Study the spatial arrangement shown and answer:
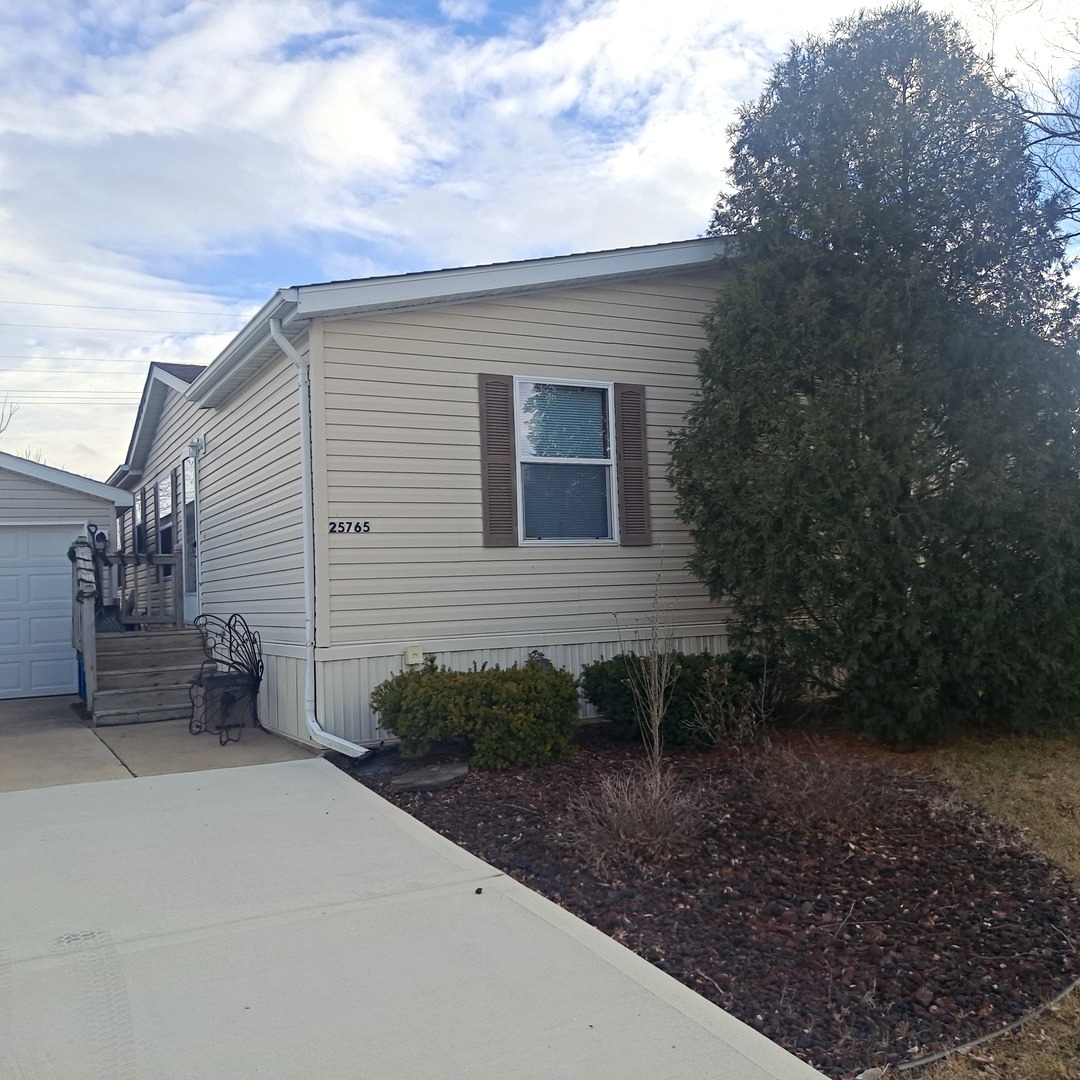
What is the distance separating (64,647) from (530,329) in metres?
7.74

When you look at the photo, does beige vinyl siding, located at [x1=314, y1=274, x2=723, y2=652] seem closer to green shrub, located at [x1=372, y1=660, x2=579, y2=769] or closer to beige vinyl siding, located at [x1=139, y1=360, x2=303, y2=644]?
beige vinyl siding, located at [x1=139, y1=360, x2=303, y2=644]

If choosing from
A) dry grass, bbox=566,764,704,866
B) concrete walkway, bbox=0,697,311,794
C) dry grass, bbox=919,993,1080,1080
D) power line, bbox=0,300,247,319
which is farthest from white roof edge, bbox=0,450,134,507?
dry grass, bbox=919,993,1080,1080

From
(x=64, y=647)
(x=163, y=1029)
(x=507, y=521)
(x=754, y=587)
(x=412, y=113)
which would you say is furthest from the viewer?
(x=64, y=647)

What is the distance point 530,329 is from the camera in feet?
28.7

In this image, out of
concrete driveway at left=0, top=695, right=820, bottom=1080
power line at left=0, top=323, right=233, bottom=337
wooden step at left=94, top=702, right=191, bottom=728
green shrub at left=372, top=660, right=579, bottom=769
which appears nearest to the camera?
concrete driveway at left=0, top=695, right=820, bottom=1080

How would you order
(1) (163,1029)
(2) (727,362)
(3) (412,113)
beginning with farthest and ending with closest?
1. (3) (412,113)
2. (2) (727,362)
3. (1) (163,1029)

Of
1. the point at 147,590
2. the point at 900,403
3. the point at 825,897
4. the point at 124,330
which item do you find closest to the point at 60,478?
the point at 147,590

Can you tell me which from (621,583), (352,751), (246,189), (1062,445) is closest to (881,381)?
(1062,445)

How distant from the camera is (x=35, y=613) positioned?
12.7 meters

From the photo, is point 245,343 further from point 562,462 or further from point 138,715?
point 138,715

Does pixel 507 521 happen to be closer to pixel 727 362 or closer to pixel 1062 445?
pixel 727 362

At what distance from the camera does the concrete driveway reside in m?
3.19

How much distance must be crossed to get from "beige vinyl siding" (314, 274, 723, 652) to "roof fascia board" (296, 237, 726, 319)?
0.61ft

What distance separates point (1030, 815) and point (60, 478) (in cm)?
1185
